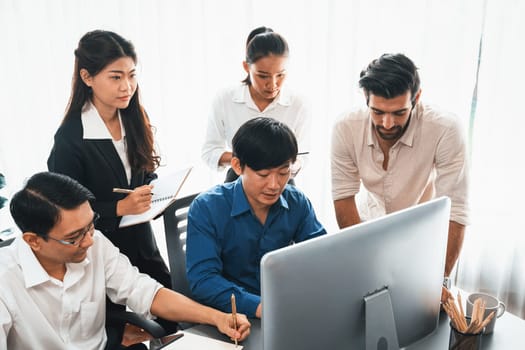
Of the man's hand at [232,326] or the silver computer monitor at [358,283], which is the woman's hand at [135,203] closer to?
the man's hand at [232,326]

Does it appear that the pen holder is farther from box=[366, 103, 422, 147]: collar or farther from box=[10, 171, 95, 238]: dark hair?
box=[10, 171, 95, 238]: dark hair

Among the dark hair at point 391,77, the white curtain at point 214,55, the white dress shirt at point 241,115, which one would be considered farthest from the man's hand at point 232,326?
the white curtain at point 214,55

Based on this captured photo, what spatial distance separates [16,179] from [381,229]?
2.76 m

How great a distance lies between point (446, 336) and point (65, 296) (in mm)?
1059

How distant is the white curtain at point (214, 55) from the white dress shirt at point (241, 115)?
0.29 m

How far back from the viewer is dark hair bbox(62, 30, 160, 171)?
1693 mm

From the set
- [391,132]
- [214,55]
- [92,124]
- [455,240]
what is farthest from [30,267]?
[214,55]

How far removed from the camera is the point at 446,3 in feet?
7.79

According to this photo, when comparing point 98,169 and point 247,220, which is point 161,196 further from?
point 247,220

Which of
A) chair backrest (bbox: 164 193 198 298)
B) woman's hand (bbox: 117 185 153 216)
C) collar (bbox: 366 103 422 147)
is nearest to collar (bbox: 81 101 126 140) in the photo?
woman's hand (bbox: 117 185 153 216)

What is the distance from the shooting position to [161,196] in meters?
1.73

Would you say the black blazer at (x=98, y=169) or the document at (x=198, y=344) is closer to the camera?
the document at (x=198, y=344)

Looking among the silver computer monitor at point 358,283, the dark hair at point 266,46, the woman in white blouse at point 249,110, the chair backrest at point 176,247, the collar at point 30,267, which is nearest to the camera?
the silver computer monitor at point 358,283

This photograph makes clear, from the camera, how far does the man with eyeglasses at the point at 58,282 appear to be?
1.24 m
